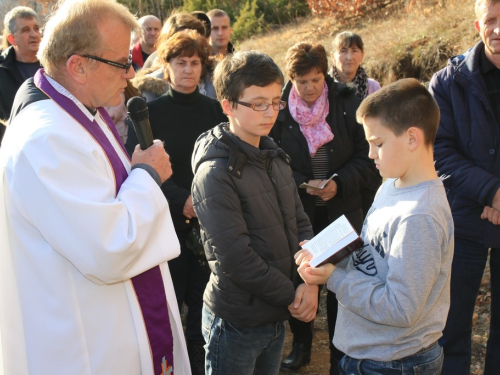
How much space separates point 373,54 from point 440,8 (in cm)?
236

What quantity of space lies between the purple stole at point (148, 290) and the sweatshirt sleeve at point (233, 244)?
311 millimetres

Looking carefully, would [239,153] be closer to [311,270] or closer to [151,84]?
[311,270]

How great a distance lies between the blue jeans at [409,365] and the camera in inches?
87.0

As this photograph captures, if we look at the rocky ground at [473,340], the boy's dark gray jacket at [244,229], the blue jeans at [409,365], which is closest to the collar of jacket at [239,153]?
the boy's dark gray jacket at [244,229]

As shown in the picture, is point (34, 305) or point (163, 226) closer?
point (34, 305)

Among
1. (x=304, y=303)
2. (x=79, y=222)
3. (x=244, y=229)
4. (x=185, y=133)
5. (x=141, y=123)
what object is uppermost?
(x=141, y=123)

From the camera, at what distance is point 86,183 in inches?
76.5

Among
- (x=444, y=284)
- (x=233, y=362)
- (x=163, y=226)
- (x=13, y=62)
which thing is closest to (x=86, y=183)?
(x=163, y=226)

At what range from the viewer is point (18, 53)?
18.0ft

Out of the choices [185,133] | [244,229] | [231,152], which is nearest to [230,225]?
[244,229]

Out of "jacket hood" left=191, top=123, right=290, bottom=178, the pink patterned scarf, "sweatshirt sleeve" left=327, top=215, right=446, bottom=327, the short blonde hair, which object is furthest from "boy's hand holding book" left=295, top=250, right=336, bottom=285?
the pink patterned scarf

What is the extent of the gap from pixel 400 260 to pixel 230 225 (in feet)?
2.52

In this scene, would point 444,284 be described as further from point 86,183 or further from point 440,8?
point 440,8

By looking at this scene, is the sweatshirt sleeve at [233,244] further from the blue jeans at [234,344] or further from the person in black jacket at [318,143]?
the person in black jacket at [318,143]
